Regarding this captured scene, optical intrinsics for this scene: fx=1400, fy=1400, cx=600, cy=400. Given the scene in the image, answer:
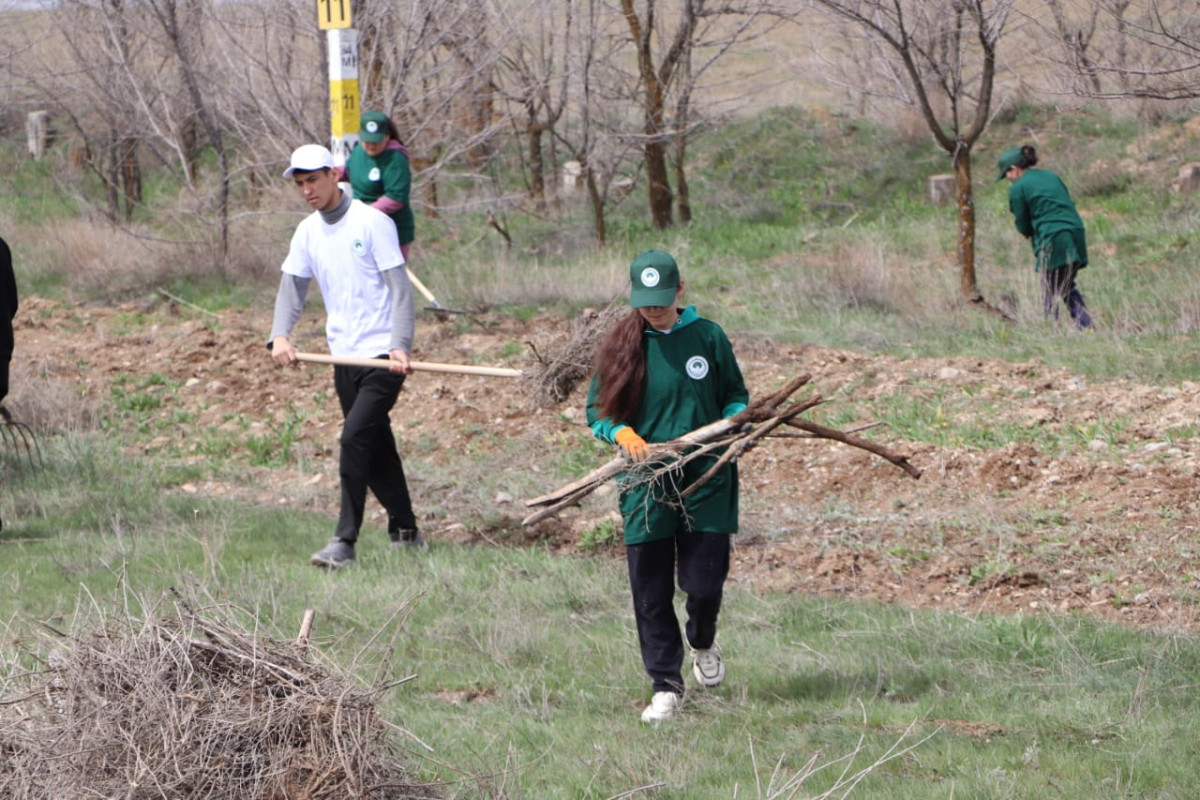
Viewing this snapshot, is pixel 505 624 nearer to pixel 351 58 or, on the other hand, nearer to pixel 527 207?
pixel 351 58

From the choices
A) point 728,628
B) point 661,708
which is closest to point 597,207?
point 728,628

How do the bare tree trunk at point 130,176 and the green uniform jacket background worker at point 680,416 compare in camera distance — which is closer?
the green uniform jacket background worker at point 680,416

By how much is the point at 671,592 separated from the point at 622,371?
89 cm

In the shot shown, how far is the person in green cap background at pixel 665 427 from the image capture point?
4.84 meters

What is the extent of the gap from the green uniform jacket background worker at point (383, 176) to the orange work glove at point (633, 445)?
5.62m

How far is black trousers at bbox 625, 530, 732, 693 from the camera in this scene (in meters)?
5.02

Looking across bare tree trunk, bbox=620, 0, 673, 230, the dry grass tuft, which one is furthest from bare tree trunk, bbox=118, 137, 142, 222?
the dry grass tuft

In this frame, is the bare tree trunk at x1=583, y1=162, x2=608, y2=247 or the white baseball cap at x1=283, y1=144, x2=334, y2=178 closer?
the white baseball cap at x1=283, y1=144, x2=334, y2=178

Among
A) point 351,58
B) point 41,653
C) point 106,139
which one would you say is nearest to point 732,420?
point 41,653

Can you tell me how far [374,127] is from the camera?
32.7 feet

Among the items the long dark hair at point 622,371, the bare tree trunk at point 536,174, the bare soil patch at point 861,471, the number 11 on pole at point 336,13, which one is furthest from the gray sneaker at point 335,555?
the bare tree trunk at point 536,174

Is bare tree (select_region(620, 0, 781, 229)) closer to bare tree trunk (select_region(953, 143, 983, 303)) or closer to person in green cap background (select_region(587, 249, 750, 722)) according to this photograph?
bare tree trunk (select_region(953, 143, 983, 303))

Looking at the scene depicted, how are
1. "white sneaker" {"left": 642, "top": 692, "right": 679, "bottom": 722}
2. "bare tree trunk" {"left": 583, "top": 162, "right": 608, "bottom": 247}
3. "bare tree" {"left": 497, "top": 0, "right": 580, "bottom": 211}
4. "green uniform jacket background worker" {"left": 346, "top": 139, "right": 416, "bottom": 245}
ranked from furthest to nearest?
"bare tree trunk" {"left": 583, "top": 162, "right": 608, "bottom": 247}
"bare tree" {"left": 497, "top": 0, "right": 580, "bottom": 211}
"green uniform jacket background worker" {"left": 346, "top": 139, "right": 416, "bottom": 245}
"white sneaker" {"left": 642, "top": 692, "right": 679, "bottom": 722}

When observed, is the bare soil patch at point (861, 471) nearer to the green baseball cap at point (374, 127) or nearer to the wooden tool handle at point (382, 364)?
the wooden tool handle at point (382, 364)
